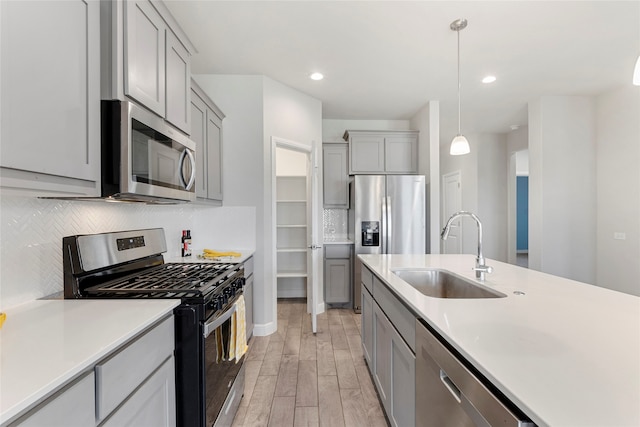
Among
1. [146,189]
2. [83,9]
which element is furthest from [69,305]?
[83,9]

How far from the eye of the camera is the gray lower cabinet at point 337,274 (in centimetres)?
402

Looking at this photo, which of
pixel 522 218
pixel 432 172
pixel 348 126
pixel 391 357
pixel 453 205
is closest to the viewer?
pixel 391 357

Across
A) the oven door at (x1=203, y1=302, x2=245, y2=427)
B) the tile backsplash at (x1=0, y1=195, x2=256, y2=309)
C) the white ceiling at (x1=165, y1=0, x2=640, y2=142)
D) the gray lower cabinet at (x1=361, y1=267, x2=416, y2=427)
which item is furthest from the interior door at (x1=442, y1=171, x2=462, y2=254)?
the tile backsplash at (x1=0, y1=195, x2=256, y2=309)

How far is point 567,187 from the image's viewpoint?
152 inches

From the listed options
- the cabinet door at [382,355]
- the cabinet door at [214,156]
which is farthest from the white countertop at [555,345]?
the cabinet door at [214,156]

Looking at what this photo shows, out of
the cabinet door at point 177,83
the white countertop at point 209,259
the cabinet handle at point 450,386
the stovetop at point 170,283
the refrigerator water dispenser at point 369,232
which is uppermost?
the cabinet door at point 177,83

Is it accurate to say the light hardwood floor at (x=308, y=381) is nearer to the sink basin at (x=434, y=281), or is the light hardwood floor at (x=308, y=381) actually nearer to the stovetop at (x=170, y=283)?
the sink basin at (x=434, y=281)

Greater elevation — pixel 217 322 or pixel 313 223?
pixel 313 223

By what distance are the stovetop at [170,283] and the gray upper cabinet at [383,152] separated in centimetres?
294

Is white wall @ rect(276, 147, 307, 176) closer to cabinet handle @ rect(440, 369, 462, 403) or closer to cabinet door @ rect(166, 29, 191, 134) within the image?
cabinet door @ rect(166, 29, 191, 134)

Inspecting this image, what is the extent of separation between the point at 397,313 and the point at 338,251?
101 inches

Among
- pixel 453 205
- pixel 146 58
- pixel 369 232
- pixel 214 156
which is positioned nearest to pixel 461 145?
pixel 369 232

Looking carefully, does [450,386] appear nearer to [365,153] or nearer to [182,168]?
[182,168]

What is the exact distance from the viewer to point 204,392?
4.21 ft
